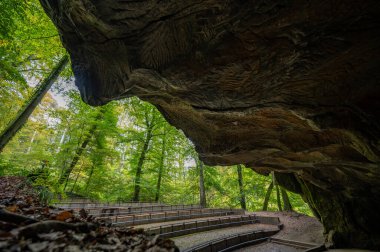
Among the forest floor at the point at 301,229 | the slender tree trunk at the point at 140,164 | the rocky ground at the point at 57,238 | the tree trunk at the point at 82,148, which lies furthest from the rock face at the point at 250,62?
the slender tree trunk at the point at 140,164

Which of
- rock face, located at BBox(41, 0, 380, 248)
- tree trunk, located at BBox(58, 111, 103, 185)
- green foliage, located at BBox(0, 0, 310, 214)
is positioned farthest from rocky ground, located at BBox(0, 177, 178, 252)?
tree trunk, located at BBox(58, 111, 103, 185)

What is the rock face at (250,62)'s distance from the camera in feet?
10.0

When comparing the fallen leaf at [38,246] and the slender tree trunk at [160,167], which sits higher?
the slender tree trunk at [160,167]

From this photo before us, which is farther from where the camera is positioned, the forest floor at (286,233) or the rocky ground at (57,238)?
the forest floor at (286,233)

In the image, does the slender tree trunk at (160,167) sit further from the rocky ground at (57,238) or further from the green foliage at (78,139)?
the rocky ground at (57,238)

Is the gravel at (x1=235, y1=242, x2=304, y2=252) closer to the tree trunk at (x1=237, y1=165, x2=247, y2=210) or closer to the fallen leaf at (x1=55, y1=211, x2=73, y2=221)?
the fallen leaf at (x1=55, y1=211, x2=73, y2=221)

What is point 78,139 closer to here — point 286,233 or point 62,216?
point 62,216

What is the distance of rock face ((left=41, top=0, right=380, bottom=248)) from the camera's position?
3.06 metres

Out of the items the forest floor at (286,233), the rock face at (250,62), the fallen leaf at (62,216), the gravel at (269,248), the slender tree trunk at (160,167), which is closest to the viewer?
the rock face at (250,62)

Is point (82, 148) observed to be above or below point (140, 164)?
above

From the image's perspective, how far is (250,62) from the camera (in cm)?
369

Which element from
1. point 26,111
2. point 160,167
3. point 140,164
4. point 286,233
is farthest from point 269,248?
point 26,111

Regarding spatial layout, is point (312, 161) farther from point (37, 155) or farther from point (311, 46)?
point (37, 155)

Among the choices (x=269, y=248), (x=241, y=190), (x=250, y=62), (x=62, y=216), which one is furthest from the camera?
(x=241, y=190)
